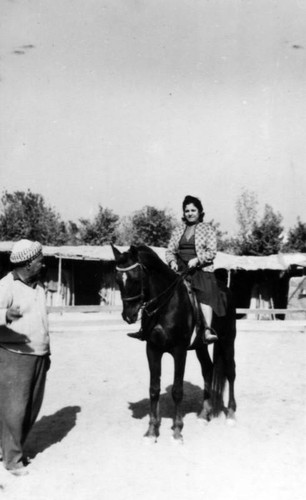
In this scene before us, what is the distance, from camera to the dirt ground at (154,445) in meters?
3.91

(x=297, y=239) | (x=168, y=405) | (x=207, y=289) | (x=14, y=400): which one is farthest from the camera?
(x=297, y=239)

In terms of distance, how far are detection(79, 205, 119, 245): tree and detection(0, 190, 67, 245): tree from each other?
231 cm

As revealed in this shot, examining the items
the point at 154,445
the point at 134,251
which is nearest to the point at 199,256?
the point at 134,251

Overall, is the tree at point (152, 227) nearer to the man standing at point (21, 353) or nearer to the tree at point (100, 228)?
the tree at point (100, 228)

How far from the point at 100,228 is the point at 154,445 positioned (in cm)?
3484

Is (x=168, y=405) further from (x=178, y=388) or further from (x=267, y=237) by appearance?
(x=267, y=237)

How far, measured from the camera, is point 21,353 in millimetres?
4223

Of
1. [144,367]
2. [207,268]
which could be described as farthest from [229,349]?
[144,367]

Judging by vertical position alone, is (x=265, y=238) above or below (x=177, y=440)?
above

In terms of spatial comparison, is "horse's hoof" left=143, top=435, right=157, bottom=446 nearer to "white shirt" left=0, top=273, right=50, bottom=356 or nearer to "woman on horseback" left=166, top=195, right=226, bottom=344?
"woman on horseback" left=166, top=195, right=226, bottom=344

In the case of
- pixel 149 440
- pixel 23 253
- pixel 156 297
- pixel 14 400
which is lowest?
pixel 149 440

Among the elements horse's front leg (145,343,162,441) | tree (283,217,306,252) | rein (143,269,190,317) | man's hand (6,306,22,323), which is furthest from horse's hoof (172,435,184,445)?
tree (283,217,306,252)

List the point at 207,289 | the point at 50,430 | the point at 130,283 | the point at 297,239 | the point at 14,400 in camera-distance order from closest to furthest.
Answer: the point at 14,400
the point at 130,283
the point at 50,430
the point at 207,289
the point at 297,239

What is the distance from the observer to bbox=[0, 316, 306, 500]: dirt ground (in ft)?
12.8
